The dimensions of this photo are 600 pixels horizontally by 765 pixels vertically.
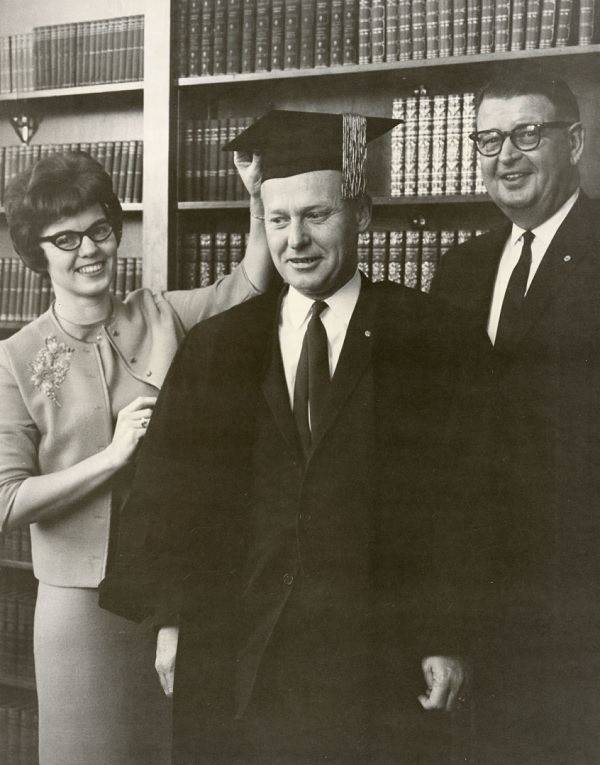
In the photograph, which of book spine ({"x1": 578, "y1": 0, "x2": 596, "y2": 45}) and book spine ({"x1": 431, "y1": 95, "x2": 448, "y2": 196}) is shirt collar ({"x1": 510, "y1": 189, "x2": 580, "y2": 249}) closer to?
book spine ({"x1": 431, "y1": 95, "x2": 448, "y2": 196})

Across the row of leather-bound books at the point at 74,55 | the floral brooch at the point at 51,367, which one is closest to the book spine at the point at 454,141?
the row of leather-bound books at the point at 74,55

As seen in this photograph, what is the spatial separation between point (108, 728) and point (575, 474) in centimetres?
121

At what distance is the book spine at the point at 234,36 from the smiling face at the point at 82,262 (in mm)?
466

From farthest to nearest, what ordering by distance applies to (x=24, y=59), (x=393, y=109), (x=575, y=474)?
(x=24, y=59) < (x=393, y=109) < (x=575, y=474)

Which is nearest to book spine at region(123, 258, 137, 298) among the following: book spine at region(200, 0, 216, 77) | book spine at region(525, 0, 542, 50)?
book spine at region(200, 0, 216, 77)

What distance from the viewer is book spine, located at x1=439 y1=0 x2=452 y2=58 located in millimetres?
1666

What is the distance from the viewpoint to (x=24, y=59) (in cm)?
188

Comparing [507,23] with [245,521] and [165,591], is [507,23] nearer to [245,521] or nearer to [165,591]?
[245,521]

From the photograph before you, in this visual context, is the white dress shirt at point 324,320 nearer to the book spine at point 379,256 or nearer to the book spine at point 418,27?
the book spine at point 379,256

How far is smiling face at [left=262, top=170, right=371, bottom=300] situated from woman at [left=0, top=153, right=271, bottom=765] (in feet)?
0.33

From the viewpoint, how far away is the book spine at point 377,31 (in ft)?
5.61

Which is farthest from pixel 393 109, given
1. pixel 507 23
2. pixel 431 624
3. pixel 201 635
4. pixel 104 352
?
pixel 201 635

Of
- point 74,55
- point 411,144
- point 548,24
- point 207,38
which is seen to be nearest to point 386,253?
point 411,144

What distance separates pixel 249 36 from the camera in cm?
181
